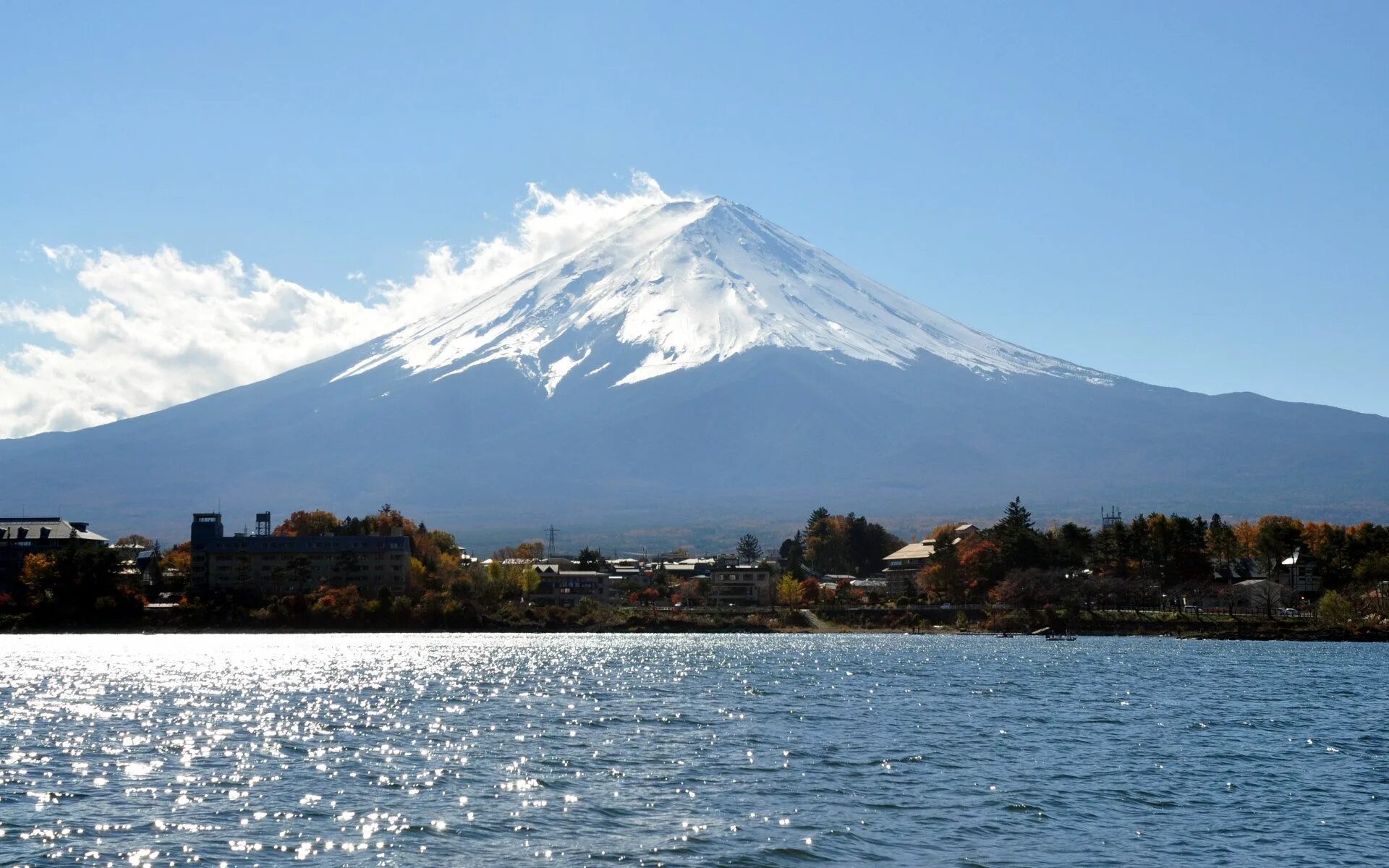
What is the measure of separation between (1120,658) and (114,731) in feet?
157

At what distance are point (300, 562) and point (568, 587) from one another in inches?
1071

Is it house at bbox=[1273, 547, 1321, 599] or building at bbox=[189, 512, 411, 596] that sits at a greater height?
building at bbox=[189, 512, 411, 596]

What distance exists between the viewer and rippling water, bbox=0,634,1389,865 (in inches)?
986

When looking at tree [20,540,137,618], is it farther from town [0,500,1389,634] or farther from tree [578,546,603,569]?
tree [578,546,603,569]

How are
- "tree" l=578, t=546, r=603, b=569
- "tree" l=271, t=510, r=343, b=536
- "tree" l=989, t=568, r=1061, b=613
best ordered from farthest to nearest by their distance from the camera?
"tree" l=578, t=546, r=603, b=569, "tree" l=271, t=510, r=343, b=536, "tree" l=989, t=568, r=1061, b=613

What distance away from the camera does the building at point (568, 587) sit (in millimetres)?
122250

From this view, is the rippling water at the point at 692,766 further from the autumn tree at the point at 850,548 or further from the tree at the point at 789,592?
the autumn tree at the point at 850,548

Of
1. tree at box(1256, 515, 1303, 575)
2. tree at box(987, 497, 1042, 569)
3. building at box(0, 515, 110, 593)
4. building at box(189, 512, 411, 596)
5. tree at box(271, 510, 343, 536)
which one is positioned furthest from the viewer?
tree at box(271, 510, 343, 536)

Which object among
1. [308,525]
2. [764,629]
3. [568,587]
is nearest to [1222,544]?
[764,629]

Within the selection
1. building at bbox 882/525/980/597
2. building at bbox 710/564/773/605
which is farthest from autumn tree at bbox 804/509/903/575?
building at bbox 710/564/773/605

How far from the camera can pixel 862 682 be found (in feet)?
183

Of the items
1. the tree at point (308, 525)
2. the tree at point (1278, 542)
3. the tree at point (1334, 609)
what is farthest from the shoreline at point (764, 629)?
the tree at point (308, 525)

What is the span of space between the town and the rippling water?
121 ft

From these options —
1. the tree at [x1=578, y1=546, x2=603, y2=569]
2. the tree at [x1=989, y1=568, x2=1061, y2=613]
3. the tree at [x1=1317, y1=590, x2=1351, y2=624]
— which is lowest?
the tree at [x1=1317, y1=590, x2=1351, y2=624]
